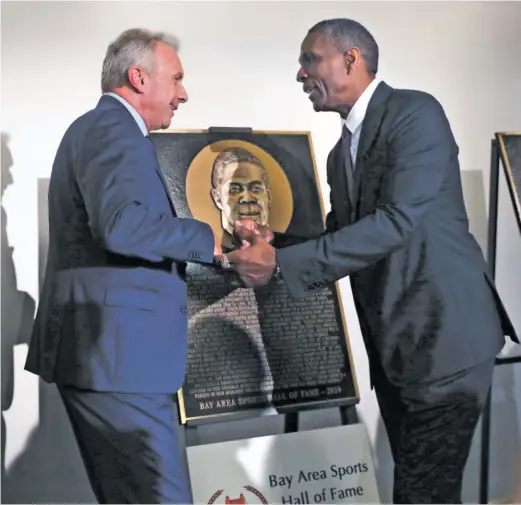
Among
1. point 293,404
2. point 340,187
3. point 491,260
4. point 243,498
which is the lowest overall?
point 243,498

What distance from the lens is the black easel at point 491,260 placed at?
8.81ft

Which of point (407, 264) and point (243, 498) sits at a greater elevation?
point (407, 264)

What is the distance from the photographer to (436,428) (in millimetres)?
2186

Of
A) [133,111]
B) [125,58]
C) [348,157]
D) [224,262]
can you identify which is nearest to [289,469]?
[224,262]

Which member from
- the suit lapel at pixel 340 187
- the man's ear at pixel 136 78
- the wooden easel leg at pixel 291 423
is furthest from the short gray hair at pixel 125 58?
the wooden easel leg at pixel 291 423

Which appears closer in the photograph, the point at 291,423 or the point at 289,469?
the point at 289,469

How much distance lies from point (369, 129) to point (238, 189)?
1.79 feet

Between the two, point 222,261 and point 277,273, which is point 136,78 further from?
point 277,273

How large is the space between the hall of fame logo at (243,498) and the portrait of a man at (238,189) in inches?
33.5

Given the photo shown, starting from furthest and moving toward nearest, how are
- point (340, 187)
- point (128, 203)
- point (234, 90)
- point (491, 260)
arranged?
point (491, 260) → point (234, 90) → point (340, 187) → point (128, 203)

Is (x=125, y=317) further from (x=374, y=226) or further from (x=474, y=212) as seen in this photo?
(x=474, y=212)

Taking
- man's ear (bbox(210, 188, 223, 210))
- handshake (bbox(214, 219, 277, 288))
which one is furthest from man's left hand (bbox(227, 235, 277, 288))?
man's ear (bbox(210, 188, 223, 210))

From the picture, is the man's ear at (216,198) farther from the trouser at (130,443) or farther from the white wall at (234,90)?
the trouser at (130,443)

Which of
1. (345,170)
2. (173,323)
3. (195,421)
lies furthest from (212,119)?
(195,421)
